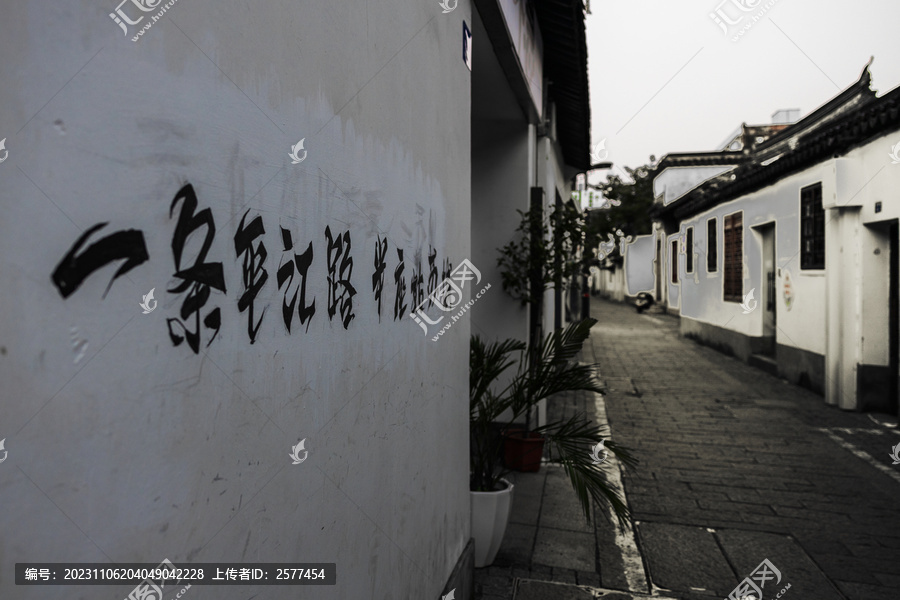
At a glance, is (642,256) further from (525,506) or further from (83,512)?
(83,512)

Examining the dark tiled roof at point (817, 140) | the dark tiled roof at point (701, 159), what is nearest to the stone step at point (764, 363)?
the dark tiled roof at point (817, 140)

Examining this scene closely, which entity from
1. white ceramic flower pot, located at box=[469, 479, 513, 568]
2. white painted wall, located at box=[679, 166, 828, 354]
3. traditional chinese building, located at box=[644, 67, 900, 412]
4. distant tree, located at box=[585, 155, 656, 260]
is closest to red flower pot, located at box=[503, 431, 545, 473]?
white ceramic flower pot, located at box=[469, 479, 513, 568]

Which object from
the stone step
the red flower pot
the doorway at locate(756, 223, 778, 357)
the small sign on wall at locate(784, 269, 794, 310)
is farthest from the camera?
the doorway at locate(756, 223, 778, 357)

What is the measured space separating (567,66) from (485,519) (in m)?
5.18

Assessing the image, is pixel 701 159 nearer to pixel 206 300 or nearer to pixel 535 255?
pixel 535 255

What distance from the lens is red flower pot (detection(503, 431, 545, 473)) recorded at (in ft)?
16.5

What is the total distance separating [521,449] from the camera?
5.10 m

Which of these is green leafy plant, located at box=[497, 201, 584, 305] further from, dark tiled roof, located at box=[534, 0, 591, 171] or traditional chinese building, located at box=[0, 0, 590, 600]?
traditional chinese building, located at box=[0, 0, 590, 600]

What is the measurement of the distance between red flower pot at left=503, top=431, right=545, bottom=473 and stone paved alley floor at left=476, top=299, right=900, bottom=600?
178 millimetres

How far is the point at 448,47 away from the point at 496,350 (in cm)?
202

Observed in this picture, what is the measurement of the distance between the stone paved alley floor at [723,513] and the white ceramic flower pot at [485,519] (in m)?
0.12

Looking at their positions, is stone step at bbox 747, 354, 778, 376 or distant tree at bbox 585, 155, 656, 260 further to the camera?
distant tree at bbox 585, 155, 656, 260

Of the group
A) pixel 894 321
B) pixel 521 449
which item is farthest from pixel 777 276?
pixel 521 449

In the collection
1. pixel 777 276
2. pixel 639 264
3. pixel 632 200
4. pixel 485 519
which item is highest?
pixel 632 200
